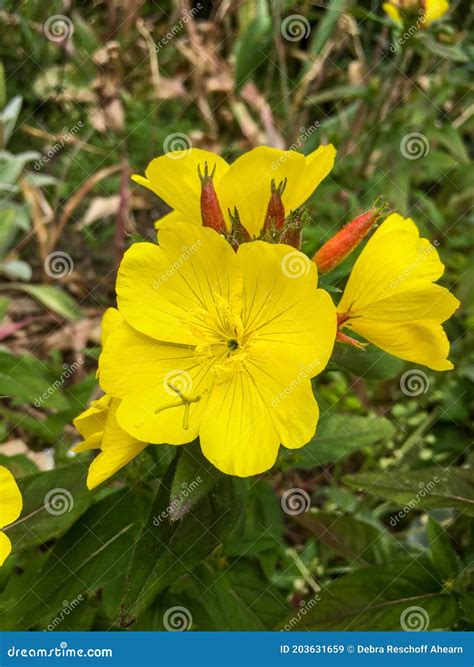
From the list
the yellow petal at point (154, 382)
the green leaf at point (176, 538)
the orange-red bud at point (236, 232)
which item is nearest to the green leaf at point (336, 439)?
the green leaf at point (176, 538)

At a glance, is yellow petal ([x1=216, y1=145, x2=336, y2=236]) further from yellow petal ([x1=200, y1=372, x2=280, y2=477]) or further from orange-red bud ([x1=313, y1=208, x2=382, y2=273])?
yellow petal ([x1=200, y1=372, x2=280, y2=477])

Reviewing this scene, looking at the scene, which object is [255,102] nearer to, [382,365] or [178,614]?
[382,365]

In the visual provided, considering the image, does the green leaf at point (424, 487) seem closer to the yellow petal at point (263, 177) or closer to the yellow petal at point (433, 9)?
the yellow petal at point (263, 177)

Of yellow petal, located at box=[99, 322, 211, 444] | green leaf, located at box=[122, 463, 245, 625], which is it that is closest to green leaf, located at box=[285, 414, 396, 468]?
green leaf, located at box=[122, 463, 245, 625]

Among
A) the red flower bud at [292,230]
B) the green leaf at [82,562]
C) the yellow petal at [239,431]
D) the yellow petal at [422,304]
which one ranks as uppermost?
the yellow petal at [422,304]
